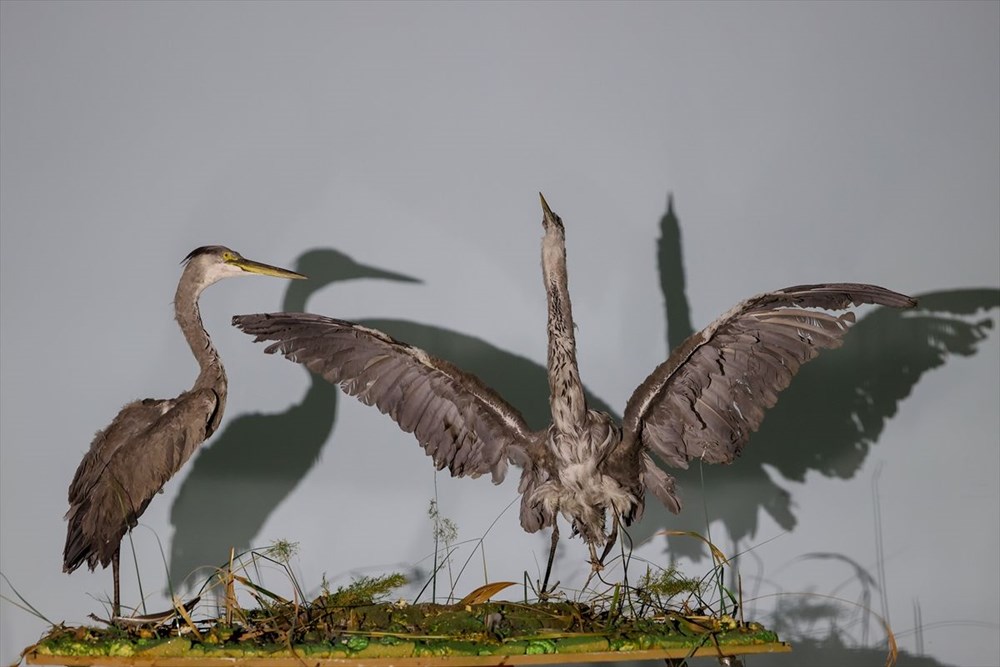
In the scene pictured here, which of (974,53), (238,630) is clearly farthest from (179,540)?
(974,53)

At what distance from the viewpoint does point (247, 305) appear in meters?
2.78

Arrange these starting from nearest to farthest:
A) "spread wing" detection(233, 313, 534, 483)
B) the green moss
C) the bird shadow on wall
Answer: the green moss
"spread wing" detection(233, 313, 534, 483)
the bird shadow on wall

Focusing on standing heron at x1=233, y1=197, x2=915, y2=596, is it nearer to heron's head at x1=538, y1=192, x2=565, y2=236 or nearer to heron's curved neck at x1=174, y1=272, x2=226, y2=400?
heron's head at x1=538, y1=192, x2=565, y2=236

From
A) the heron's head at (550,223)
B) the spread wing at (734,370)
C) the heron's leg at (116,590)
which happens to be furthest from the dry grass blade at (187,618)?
the heron's head at (550,223)

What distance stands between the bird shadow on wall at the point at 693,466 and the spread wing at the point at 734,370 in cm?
50

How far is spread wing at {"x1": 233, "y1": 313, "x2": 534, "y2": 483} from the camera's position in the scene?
7.29 feet

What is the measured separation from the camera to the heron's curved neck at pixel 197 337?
7.43 ft

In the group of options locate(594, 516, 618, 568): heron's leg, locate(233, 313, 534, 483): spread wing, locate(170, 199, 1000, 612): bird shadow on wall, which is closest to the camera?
locate(594, 516, 618, 568): heron's leg

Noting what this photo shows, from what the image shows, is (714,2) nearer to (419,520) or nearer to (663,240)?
(663,240)

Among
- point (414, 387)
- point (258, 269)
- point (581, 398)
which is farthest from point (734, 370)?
point (258, 269)

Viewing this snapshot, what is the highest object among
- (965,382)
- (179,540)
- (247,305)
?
A: (247,305)

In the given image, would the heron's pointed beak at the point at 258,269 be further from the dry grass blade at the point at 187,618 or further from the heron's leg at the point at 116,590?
the dry grass blade at the point at 187,618

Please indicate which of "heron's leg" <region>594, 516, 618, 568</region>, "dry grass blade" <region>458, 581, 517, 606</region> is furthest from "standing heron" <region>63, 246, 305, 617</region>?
"heron's leg" <region>594, 516, 618, 568</region>

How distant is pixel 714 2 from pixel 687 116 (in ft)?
1.03
